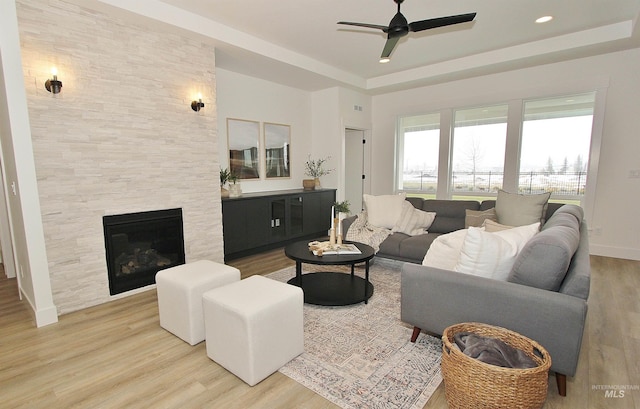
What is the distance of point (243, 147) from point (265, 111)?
792 millimetres

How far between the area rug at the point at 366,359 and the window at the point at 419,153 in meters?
3.81

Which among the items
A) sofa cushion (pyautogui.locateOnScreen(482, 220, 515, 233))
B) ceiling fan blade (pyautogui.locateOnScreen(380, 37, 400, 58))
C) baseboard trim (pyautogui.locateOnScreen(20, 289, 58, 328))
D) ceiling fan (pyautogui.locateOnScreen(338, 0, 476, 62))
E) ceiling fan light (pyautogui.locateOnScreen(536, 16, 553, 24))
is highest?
ceiling fan light (pyautogui.locateOnScreen(536, 16, 553, 24))

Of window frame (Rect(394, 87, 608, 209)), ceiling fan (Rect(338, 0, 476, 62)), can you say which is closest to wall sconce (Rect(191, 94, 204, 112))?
ceiling fan (Rect(338, 0, 476, 62))

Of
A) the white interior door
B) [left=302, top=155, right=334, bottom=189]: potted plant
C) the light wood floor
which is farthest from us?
the white interior door

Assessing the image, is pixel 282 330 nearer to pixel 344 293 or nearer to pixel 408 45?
pixel 344 293

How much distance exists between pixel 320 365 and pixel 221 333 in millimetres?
689

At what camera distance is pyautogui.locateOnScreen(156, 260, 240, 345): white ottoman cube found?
2.33 metres

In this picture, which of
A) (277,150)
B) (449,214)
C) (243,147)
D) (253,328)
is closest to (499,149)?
(449,214)

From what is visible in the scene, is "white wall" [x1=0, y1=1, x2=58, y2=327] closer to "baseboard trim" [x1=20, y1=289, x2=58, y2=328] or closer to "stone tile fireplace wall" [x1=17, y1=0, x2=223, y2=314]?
"baseboard trim" [x1=20, y1=289, x2=58, y2=328]

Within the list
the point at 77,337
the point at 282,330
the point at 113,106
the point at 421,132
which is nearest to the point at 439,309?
the point at 282,330

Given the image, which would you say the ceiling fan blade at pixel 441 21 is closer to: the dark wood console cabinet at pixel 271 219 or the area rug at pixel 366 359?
the area rug at pixel 366 359

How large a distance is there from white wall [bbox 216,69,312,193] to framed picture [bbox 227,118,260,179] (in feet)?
0.24

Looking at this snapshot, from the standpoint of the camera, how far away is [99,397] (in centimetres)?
183
